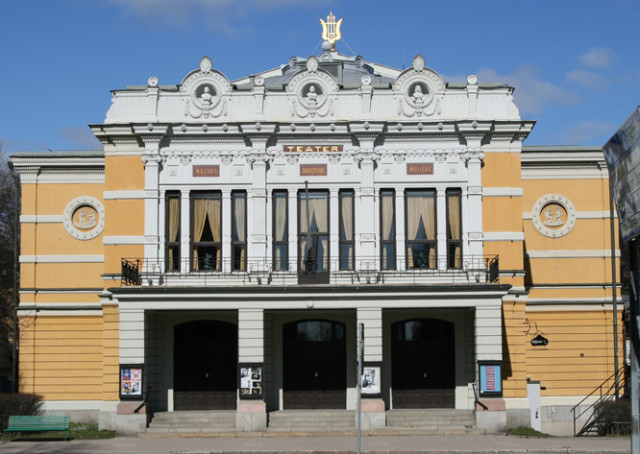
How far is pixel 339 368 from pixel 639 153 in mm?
21222

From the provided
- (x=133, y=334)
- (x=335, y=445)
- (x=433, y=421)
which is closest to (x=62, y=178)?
(x=133, y=334)

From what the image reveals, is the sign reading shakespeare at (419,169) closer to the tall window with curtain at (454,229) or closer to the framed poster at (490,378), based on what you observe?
the tall window with curtain at (454,229)

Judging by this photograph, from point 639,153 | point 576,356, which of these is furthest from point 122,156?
point 639,153

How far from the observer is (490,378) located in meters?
29.7

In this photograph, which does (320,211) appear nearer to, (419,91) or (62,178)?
(419,91)

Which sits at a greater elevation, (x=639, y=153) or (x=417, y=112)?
(x=417, y=112)

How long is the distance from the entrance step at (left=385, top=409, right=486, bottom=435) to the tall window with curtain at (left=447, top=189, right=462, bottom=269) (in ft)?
16.6

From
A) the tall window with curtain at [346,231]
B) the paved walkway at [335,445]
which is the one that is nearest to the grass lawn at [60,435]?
the paved walkway at [335,445]

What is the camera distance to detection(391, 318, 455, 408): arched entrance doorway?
32.0 m

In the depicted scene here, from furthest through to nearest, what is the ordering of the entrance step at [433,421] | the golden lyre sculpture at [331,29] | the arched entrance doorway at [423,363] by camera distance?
the golden lyre sculpture at [331,29], the arched entrance doorway at [423,363], the entrance step at [433,421]

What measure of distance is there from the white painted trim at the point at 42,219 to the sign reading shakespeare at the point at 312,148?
9763mm

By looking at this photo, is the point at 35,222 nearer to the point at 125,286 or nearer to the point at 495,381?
the point at 125,286

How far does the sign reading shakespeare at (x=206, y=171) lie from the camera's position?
31.8m

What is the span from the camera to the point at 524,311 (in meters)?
31.8
